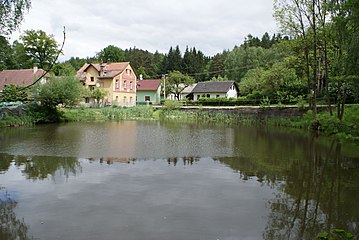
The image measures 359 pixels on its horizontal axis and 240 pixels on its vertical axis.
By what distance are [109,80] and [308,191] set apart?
42785mm

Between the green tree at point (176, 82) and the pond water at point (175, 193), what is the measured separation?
138 ft

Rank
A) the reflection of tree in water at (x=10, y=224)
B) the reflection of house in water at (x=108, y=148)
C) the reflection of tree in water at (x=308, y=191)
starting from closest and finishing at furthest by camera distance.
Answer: the reflection of tree in water at (x=10, y=224), the reflection of tree in water at (x=308, y=191), the reflection of house in water at (x=108, y=148)

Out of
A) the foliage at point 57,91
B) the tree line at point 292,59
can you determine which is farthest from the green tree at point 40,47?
the foliage at point 57,91

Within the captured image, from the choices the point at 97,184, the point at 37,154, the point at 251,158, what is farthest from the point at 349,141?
the point at 37,154

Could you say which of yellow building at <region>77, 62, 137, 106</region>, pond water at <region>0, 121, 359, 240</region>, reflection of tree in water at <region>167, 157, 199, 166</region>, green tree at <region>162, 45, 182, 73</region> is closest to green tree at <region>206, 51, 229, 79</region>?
green tree at <region>162, 45, 182, 73</region>

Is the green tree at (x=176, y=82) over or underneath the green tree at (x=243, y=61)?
underneath

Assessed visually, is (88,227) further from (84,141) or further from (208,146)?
(84,141)

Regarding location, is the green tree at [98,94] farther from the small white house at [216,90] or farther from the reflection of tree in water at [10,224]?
the reflection of tree in water at [10,224]

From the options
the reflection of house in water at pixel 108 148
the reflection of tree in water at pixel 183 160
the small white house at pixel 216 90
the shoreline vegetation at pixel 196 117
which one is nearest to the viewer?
the reflection of tree in water at pixel 183 160

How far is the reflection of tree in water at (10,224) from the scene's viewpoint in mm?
5715

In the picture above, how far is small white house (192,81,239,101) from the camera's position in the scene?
182 ft

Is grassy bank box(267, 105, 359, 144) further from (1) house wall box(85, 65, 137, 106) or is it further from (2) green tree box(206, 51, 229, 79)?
(2) green tree box(206, 51, 229, 79)

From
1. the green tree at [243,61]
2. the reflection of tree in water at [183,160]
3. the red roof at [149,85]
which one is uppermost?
the green tree at [243,61]

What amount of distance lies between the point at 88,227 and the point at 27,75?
42.5 meters
